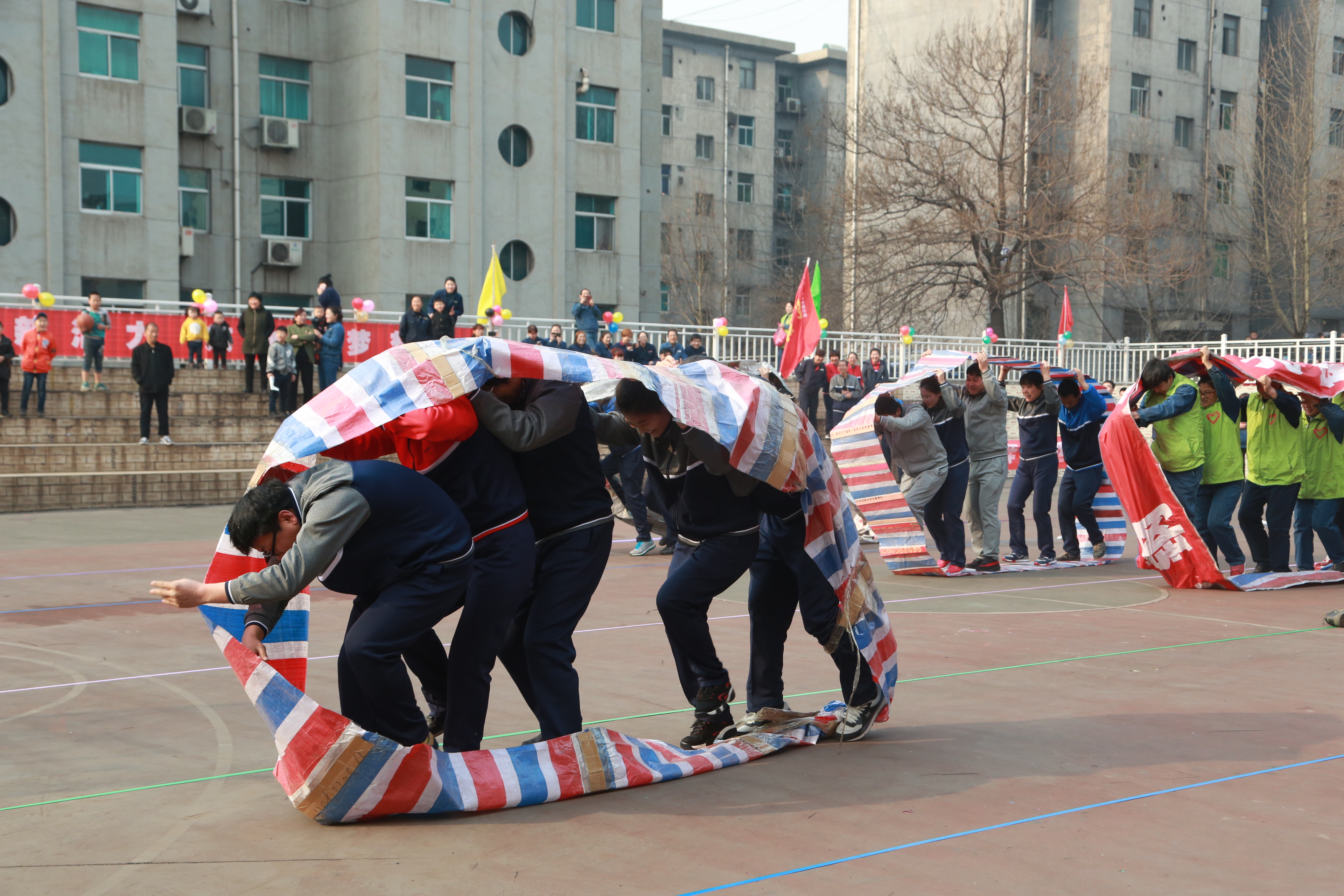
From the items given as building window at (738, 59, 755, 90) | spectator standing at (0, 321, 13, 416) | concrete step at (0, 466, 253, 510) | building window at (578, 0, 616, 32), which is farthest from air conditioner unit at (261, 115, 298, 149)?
building window at (738, 59, 755, 90)

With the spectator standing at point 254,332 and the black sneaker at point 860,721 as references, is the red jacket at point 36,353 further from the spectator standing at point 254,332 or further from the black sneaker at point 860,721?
the black sneaker at point 860,721

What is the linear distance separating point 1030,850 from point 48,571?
9.73 metres

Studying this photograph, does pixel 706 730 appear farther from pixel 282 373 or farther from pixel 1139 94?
pixel 1139 94

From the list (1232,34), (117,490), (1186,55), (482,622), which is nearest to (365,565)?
(482,622)

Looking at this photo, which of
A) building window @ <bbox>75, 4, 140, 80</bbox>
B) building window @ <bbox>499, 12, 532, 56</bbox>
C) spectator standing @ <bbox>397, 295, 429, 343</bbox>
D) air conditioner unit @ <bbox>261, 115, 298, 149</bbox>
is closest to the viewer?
spectator standing @ <bbox>397, 295, 429, 343</bbox>

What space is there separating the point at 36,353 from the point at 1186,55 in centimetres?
4231

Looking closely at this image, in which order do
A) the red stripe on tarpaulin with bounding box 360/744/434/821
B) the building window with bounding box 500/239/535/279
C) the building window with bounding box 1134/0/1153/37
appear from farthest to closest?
the building window with bounding box 1134/0/1153/37, the building window with bounding box 500/239/535/279, the red stripe on tarpaulin with bounding box 360/744/434/821

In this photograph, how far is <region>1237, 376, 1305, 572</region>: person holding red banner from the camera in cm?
1095

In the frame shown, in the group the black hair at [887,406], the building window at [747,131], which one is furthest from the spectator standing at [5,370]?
the building window at [747,131]

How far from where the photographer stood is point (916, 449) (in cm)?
1180

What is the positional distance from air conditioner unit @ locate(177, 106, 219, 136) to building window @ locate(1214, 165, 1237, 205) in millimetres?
34186

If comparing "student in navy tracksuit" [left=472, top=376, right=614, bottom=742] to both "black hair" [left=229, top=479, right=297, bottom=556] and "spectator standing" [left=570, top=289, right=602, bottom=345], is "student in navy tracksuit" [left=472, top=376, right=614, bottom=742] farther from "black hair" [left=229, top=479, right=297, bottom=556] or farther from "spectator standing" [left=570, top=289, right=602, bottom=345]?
"spectator standing" [left=570, top=289, right=602, bottom=345]

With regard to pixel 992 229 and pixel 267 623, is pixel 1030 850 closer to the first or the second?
pixel 267 623

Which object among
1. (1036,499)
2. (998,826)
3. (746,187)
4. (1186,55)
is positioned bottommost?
(998,826)
